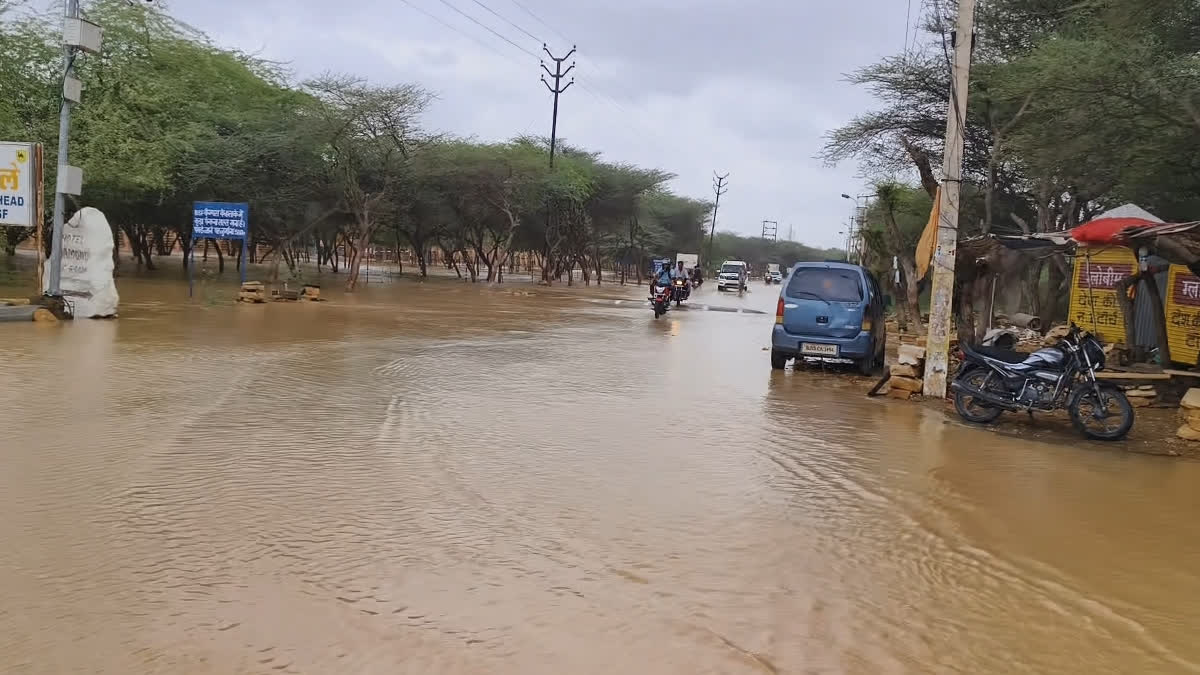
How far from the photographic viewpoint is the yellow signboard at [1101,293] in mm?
16422

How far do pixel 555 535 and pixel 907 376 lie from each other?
7.46m

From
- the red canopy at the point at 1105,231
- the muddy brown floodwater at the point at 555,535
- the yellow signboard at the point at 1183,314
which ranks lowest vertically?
the muddy brown floodwater at the point at 555,535

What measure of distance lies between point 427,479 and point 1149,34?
46.2 feet

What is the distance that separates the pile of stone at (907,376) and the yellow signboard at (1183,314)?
5152 mm

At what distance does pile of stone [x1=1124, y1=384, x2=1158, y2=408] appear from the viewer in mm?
11070

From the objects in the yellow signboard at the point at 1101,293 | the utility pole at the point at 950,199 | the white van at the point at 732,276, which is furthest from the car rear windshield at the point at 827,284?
the white van at the point at 732,276

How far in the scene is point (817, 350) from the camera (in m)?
12.8

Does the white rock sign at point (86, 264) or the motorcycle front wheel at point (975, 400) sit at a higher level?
the white rock sign at point (86, 264)

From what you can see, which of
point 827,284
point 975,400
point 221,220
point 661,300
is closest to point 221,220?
point 221,220

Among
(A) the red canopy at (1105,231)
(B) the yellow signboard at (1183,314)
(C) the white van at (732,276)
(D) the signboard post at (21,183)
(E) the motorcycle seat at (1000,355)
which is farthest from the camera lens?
(C) the white van at (732,276)

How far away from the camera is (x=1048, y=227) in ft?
74.9

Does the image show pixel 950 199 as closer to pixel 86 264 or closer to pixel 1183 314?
pixel 1183 314

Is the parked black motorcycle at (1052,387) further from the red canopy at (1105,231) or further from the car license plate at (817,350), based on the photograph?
the car license plate at (817,350)

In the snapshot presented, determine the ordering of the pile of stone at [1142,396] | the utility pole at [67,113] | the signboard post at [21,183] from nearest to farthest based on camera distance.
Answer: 1. the pile of stone at [1142,396]
2. the utility pole at [67,113]
3. the signboard post at [21,183]
